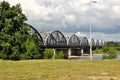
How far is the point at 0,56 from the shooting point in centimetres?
8744

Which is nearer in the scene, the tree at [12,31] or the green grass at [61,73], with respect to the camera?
the green grass at [61,73]

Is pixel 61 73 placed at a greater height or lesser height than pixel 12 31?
lesser

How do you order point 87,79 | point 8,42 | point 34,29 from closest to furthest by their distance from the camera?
point 87,79 → point 8,42 → point 34,29

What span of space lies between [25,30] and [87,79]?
60.6 meters

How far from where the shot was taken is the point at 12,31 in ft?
292

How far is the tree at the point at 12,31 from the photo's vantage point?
280ft

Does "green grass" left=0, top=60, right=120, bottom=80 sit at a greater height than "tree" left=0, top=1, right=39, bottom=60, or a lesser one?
lesser

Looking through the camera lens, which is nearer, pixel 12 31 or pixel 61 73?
pixel 61 73

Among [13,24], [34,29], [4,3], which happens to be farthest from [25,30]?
[34,29]

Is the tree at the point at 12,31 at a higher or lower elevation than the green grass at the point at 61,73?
higher

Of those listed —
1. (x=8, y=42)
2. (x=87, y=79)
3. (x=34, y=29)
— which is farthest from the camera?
(x=34, y=29)

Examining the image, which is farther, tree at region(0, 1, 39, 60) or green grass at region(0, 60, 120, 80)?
tree at region(0, 1, 39, 60)

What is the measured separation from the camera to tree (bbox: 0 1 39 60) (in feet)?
280

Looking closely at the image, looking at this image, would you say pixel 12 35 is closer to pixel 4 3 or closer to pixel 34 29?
pixel 4 3
